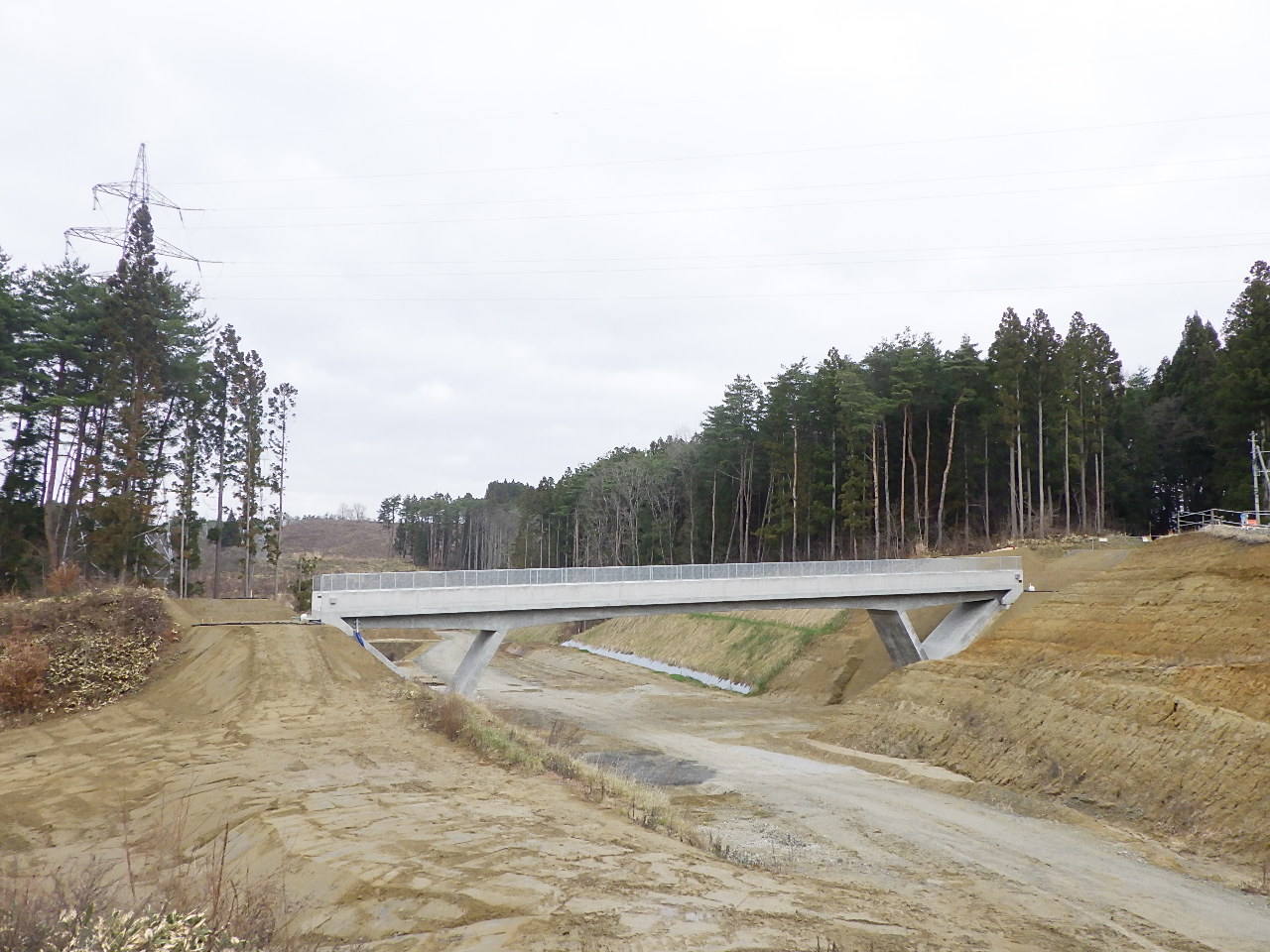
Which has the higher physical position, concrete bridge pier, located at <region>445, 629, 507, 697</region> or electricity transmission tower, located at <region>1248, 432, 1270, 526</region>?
electricity transmission tower, located at <region>1248, 432, 1270, 526</region>

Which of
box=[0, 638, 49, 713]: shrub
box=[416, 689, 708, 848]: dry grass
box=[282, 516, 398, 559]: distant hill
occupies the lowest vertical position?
box=[416, 689, 708, 848]: dry grass

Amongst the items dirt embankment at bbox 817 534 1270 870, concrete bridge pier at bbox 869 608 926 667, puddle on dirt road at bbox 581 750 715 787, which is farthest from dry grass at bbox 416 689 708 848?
concrete bridge pier at bbox 869 608 926 667

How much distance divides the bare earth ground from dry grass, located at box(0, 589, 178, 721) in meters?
1.04

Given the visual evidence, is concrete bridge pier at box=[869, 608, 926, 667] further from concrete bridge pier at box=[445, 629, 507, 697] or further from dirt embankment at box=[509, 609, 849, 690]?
concrete bridge pier at box=[445, 629, 507, 697]

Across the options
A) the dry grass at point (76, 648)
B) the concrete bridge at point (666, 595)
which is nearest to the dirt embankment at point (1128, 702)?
the concrete bridge at point (666, 595)

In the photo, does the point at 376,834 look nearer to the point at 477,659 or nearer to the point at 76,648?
the point at 76,648

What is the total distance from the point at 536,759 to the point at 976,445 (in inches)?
2143

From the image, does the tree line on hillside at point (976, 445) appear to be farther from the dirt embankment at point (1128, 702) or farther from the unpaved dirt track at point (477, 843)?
the unpaved dirt track at point (477, 843)

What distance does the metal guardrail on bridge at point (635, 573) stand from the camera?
3145cm

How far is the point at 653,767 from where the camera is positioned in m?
27.3

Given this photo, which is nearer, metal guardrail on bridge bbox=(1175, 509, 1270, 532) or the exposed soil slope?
the exposed soil slope

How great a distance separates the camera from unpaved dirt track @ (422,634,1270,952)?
496 inches

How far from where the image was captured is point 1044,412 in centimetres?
5688

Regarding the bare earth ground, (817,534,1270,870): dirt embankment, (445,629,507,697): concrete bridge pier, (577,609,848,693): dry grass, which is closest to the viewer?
the bare earth ground
